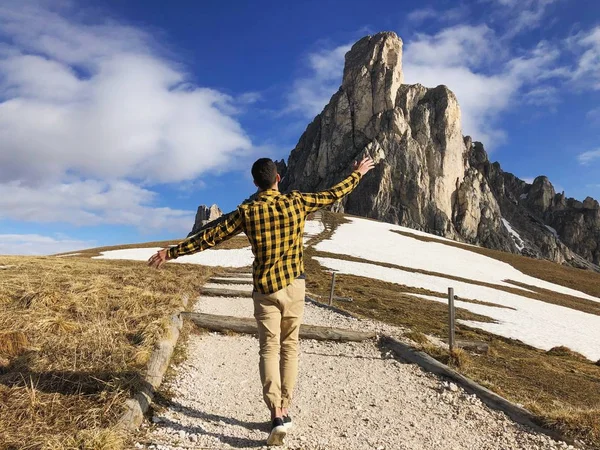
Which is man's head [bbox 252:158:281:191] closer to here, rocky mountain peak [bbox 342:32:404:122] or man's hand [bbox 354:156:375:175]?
man's hand [bbox 354:156:375:175]

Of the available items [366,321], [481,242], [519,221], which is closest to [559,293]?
[366,321]

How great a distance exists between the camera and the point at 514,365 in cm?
1073

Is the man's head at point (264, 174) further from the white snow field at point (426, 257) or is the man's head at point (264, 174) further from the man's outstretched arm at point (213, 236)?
the white snow field at point (426, 257)

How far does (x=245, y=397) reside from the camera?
6414 mm

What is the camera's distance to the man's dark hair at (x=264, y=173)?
5.07 metres

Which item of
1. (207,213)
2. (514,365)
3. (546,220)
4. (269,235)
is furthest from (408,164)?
(269,235)

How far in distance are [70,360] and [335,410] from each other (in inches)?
165

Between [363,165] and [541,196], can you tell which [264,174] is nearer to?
[363,165]

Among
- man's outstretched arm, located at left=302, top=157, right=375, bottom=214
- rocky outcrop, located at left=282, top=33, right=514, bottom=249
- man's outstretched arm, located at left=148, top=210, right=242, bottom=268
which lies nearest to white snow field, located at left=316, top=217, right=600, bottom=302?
man's outstretched arm, located at left=302, top=157, right=375, bottom=214

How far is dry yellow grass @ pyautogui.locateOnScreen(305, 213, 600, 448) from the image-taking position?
18.9ft

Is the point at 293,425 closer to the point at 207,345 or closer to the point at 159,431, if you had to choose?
the point at 159,431

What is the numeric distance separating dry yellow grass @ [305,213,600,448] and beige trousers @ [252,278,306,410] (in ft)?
12.0

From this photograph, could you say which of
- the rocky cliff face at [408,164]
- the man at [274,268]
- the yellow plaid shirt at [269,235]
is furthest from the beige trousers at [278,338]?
the rocky cliff face at [408,164]

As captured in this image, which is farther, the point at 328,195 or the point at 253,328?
the point at 253,328
